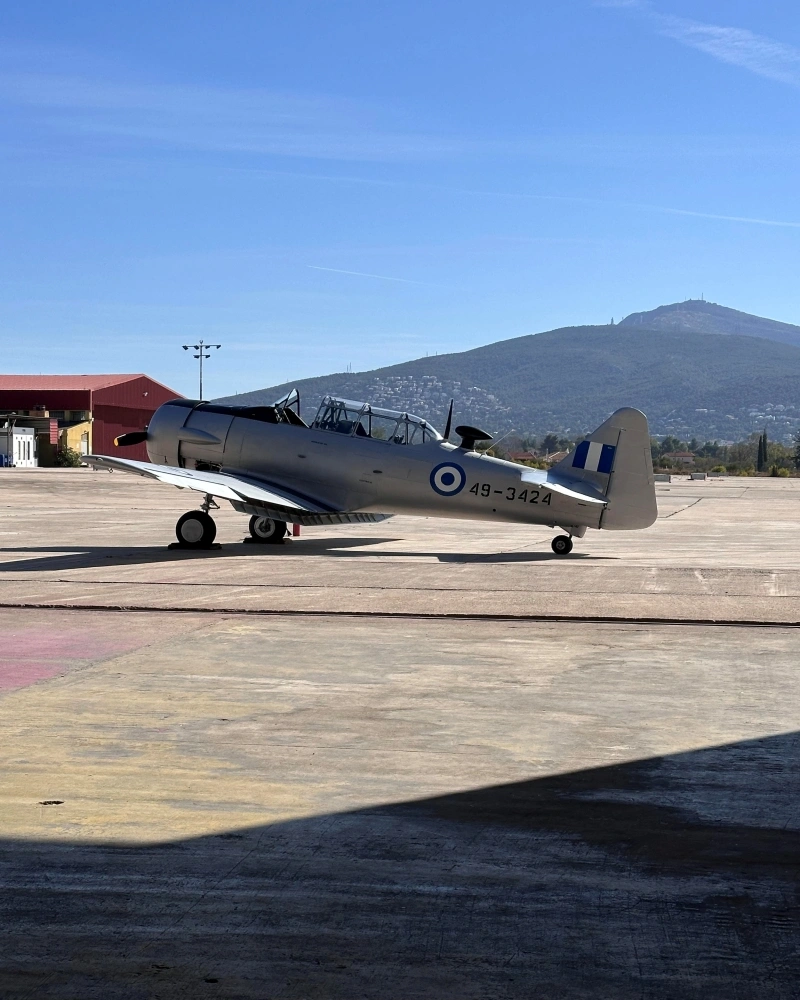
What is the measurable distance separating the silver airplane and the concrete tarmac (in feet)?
20.6

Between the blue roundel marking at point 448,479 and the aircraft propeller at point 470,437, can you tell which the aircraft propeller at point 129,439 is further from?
the aircraft propeller at point 470,437

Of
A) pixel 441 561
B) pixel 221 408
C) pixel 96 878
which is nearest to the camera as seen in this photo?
pixel 96 878

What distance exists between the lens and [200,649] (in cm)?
898

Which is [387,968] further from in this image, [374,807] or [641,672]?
[641,672]

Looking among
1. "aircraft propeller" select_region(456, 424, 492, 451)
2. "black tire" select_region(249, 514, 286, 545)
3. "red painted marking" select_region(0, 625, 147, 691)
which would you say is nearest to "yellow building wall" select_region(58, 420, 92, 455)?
"black tire" select_region(249, 514, 286, 545)

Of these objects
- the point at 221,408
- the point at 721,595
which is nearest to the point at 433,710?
the point at 721,595

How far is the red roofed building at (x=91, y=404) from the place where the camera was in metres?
83.8

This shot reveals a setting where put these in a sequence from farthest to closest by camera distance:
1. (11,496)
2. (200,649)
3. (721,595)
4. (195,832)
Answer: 1. (11,496)
2. (721,595)
3. (200,649)
4. (195,832)

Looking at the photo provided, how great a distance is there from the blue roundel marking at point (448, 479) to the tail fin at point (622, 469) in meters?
1.84

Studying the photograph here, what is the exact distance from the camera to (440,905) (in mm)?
3953

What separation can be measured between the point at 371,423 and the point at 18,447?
190ft

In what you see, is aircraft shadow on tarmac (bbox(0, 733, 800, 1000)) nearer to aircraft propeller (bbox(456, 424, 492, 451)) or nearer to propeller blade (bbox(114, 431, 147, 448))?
aircraft propeller (bbox(456, 424, 492, 451))

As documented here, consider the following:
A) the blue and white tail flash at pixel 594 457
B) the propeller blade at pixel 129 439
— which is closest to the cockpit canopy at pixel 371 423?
the blue and white tail flash at pixel 594 457

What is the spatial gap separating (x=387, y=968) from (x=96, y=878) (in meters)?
1.23
